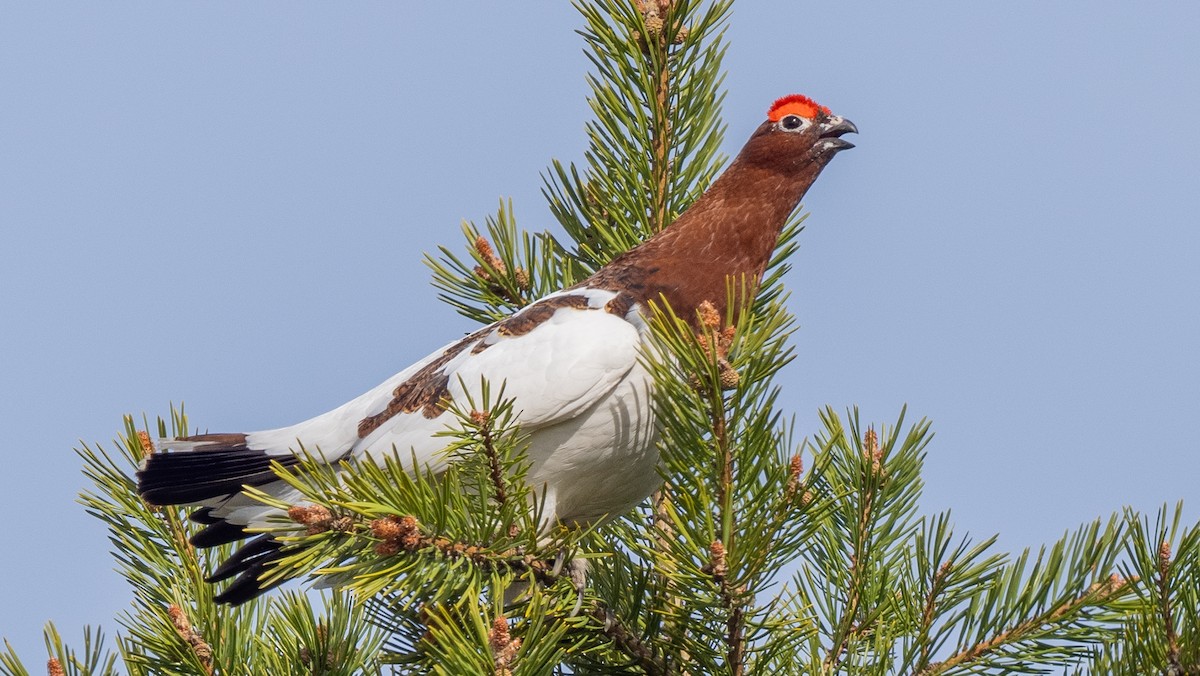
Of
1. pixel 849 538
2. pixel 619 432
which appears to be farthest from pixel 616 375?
pixel 849 538

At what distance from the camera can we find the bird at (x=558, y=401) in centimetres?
363

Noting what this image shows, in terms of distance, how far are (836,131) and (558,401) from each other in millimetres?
1632

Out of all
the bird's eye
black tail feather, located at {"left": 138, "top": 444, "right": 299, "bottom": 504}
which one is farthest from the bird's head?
black tail feather, located at {"left": 138, "top": 444, "right": 299, "bottom": 504}

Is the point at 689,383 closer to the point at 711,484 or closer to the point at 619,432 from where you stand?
the point at 711,484

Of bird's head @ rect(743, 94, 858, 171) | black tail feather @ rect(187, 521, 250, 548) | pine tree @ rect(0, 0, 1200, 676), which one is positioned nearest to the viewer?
pine tree @ rect(0, 0, 1200, 676)

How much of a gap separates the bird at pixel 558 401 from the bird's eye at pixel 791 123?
19 centimetres

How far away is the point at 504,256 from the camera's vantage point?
427 centimetres

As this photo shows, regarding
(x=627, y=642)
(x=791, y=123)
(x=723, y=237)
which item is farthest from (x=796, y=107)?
(x=627, y=642)

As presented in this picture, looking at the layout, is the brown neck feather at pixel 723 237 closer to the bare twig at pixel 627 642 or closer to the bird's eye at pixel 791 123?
the bird's eye at pixel 791 123

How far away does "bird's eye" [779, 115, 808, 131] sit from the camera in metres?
4.54

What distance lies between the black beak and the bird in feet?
0.85

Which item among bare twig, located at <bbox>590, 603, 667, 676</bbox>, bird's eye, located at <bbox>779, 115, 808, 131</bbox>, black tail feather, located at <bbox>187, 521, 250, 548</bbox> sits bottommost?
bare twig, located at <bbox>590, 603, 667, 676</bbox>

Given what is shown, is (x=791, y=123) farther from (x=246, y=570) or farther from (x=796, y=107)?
(x=246, y=570)

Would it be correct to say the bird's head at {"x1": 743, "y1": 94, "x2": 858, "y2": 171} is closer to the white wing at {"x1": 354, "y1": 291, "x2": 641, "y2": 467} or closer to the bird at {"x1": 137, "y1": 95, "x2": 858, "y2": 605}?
the bird at {"x1": 137, "y1": 95, "x2": 858, "y2": 605}
